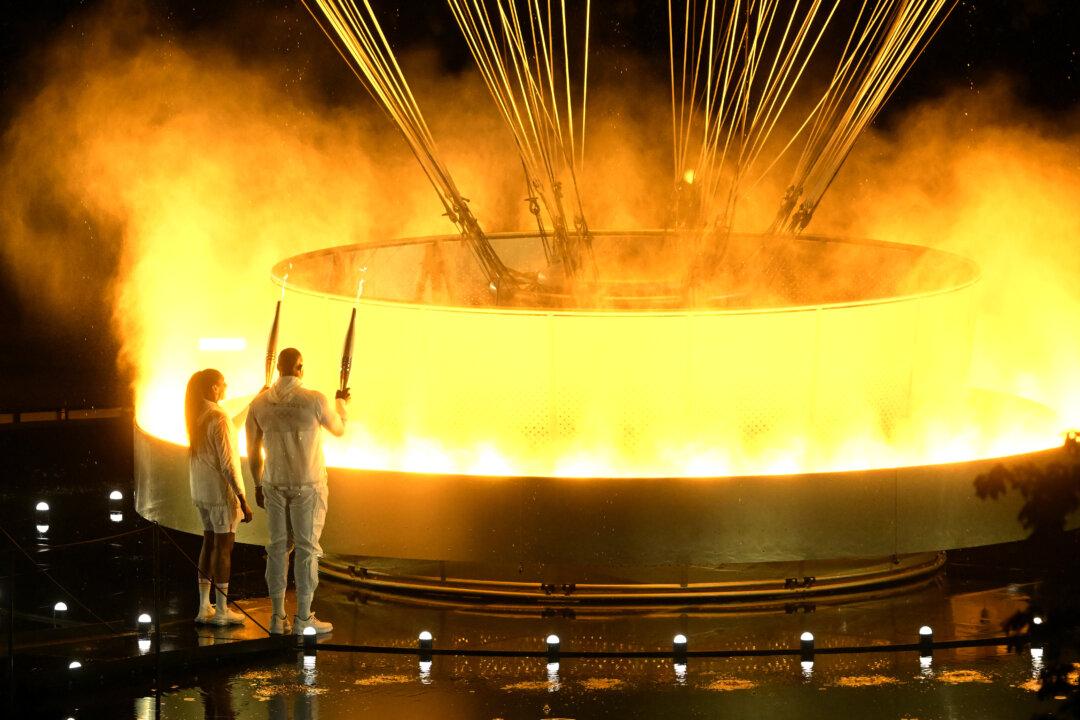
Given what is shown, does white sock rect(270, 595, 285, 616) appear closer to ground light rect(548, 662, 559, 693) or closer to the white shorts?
the white shorts

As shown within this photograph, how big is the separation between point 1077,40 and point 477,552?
35.5ft

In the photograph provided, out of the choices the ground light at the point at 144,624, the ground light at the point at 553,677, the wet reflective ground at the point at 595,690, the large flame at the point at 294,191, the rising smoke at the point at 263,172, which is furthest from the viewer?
the rising smoke at the point at 263,172

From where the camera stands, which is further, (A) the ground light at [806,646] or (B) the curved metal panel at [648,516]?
(B) the curved metal panel at [648,516]

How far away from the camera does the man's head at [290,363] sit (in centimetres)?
1173

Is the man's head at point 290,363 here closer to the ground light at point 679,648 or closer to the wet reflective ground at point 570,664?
the wet reflective ground at point 570,664

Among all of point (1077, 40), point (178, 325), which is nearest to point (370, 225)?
point (178, 325)

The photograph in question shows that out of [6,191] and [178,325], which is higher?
[6,191]

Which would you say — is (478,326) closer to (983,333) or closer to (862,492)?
(862,492)

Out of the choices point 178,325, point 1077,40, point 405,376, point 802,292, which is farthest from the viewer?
point 1077,40

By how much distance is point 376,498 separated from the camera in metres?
12.7

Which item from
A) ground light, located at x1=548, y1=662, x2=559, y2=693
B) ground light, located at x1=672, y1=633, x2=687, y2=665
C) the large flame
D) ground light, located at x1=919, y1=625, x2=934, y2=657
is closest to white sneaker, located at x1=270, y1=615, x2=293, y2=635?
ground light, located at x1=548, y1=662, x2=559, y2=693

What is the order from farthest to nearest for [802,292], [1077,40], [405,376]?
[1077,40] < [802,292] < [405,376]

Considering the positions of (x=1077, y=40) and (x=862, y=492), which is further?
(x=1077, y=40)

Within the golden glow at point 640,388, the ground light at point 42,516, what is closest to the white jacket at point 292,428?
the golden glow at point 640,388
